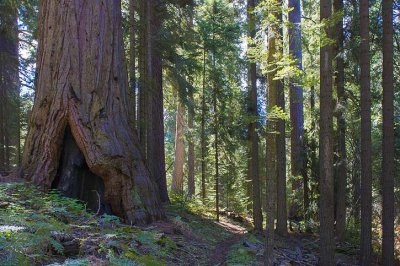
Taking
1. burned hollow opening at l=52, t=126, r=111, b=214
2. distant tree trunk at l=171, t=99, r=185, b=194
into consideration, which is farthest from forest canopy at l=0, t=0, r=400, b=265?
distant tree trunk at l=171, t=99, r=185, b=194

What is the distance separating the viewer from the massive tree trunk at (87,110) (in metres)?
7.75

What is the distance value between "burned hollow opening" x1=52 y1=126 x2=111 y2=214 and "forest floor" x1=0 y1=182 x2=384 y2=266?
1.42 feet

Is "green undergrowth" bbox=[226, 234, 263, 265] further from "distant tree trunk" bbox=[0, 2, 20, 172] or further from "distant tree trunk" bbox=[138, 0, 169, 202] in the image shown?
"distant tree trunk" bbox=[0, 2, 20, 172]

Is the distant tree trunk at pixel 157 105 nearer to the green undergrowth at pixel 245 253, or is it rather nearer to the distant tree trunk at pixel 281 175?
the distant tree trunk at pixel 281 175

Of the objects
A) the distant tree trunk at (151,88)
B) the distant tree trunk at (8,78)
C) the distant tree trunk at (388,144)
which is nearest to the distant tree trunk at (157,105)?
the distant tree trunk at (151,88)

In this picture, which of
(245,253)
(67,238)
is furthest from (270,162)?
(67,238)

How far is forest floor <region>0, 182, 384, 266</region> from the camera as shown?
4130 mm

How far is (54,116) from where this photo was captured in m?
7.84

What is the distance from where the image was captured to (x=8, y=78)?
16.7 metres

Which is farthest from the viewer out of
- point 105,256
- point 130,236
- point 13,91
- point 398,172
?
point 13,91

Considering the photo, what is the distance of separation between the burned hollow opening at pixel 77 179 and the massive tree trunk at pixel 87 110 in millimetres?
66

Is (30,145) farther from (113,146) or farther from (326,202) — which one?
(326,202)

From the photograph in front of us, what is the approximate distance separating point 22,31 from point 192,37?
737 centimetres

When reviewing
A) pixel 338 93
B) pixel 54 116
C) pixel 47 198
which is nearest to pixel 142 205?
pixel 47 198
